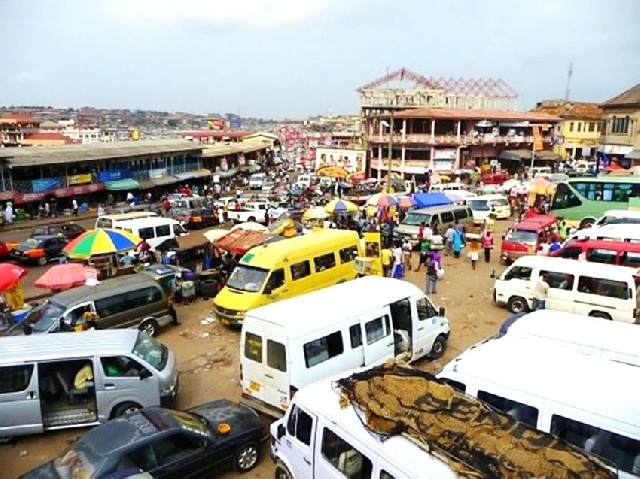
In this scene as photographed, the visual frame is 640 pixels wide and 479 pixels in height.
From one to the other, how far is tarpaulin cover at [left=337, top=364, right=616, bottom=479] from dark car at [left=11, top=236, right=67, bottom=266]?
1801 cm

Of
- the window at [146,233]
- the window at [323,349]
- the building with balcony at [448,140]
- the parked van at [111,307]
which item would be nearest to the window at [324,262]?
the parked van at [111,307]

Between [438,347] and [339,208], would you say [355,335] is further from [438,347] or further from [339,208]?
[339,208]

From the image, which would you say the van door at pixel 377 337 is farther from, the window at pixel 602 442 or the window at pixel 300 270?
the window at pixel 300 270

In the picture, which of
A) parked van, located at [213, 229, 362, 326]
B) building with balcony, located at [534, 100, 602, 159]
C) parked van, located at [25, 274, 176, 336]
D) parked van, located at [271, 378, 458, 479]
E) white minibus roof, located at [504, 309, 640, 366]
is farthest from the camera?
building with balcony, located at [534, 100, 602, 159]

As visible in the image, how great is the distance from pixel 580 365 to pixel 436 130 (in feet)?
144

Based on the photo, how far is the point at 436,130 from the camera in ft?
161

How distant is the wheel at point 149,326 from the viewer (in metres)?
13.0

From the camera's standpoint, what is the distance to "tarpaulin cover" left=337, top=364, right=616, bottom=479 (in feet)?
16.3

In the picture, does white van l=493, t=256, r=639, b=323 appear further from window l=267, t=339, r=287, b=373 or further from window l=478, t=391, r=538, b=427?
window l=267, t=339, r=287, b=373

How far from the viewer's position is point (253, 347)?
9.16 meters

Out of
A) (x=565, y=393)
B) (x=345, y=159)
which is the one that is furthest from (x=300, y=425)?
(x=345, y=159)

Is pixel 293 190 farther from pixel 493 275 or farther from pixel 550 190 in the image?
pixel 493 275

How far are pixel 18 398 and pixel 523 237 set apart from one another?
1691 centimetres

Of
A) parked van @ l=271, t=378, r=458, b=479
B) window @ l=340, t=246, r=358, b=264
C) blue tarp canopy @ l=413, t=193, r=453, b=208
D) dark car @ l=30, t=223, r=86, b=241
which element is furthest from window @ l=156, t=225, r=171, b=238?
parked van @ l=271, t=378, r=458, b=479
